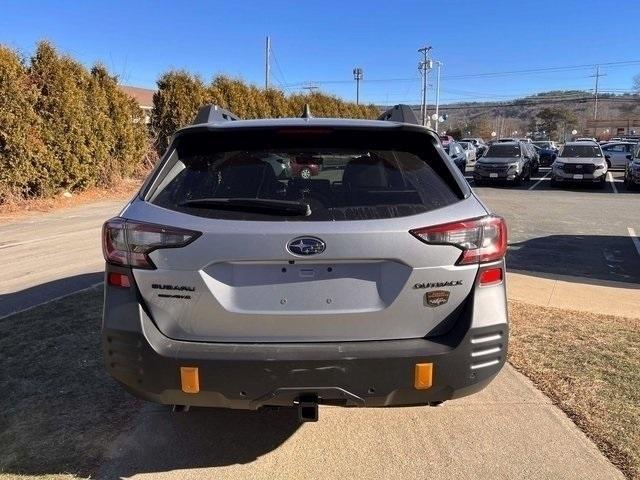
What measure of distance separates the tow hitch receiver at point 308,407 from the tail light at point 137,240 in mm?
890

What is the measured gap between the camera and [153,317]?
8.87 feet

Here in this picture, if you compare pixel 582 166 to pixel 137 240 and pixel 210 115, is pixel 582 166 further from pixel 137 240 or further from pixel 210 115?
pixel 137 240

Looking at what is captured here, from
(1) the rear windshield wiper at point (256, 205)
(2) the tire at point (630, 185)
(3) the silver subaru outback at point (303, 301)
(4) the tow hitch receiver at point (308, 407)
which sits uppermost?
(1) the rear windshield wiper at point (256, 205)

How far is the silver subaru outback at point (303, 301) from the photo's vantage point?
103 inches

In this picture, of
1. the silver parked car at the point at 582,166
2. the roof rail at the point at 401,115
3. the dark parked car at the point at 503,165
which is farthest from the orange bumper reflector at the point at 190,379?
the silver parked car at the point at 582,166

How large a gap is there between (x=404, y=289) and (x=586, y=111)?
572 ft

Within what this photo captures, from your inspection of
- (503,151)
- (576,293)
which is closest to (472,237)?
(576,293)

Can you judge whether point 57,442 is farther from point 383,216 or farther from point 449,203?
point 449,203

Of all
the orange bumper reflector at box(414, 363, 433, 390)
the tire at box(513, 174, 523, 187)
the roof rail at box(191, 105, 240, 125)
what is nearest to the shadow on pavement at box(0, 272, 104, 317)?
the roof rail at box(191, 105, 240, 125)

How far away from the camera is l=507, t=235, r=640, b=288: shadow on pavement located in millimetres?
8281

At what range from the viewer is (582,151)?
950 inches

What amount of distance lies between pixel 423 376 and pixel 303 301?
65cm

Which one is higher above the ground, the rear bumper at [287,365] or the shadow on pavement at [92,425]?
the rear bumper at [287,365]

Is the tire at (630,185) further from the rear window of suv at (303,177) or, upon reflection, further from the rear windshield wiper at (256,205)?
the rear windshield wiper at (256,205)
